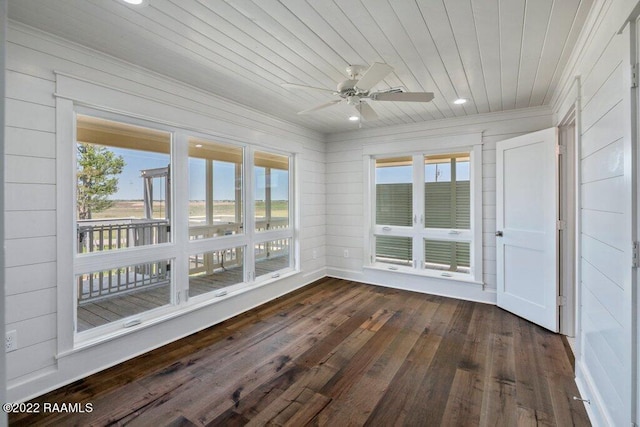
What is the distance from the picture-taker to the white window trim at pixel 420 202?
3.99m

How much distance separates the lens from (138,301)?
2.97 meters

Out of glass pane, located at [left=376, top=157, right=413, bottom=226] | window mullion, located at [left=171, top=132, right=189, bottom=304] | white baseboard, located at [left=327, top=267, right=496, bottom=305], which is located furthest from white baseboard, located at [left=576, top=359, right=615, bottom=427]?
window mullion, located at [left=171, top=132, right=189, bottom=304]

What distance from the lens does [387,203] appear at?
4.87 meters

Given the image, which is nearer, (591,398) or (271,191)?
(591,398)

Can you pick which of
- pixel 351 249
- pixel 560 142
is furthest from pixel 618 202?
pixel 351 249

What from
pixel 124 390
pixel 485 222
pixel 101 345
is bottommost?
pixel 124 390

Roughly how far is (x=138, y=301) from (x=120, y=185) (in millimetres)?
1222

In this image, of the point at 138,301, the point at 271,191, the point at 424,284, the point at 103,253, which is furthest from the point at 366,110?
the point at 138,301

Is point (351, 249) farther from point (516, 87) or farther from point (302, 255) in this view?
point (516, 87)

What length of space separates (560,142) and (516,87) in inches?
29.8

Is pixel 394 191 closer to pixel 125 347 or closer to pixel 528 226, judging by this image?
pixel 528 226

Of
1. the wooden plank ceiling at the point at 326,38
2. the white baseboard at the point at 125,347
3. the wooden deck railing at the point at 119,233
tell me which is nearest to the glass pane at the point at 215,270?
the white baseboard at the point at 125,347

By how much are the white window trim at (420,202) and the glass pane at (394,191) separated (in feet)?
0.34

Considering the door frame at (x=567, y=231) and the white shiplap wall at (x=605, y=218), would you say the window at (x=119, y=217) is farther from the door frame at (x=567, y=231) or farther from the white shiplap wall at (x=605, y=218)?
the door frame at (x=567, y=231)
